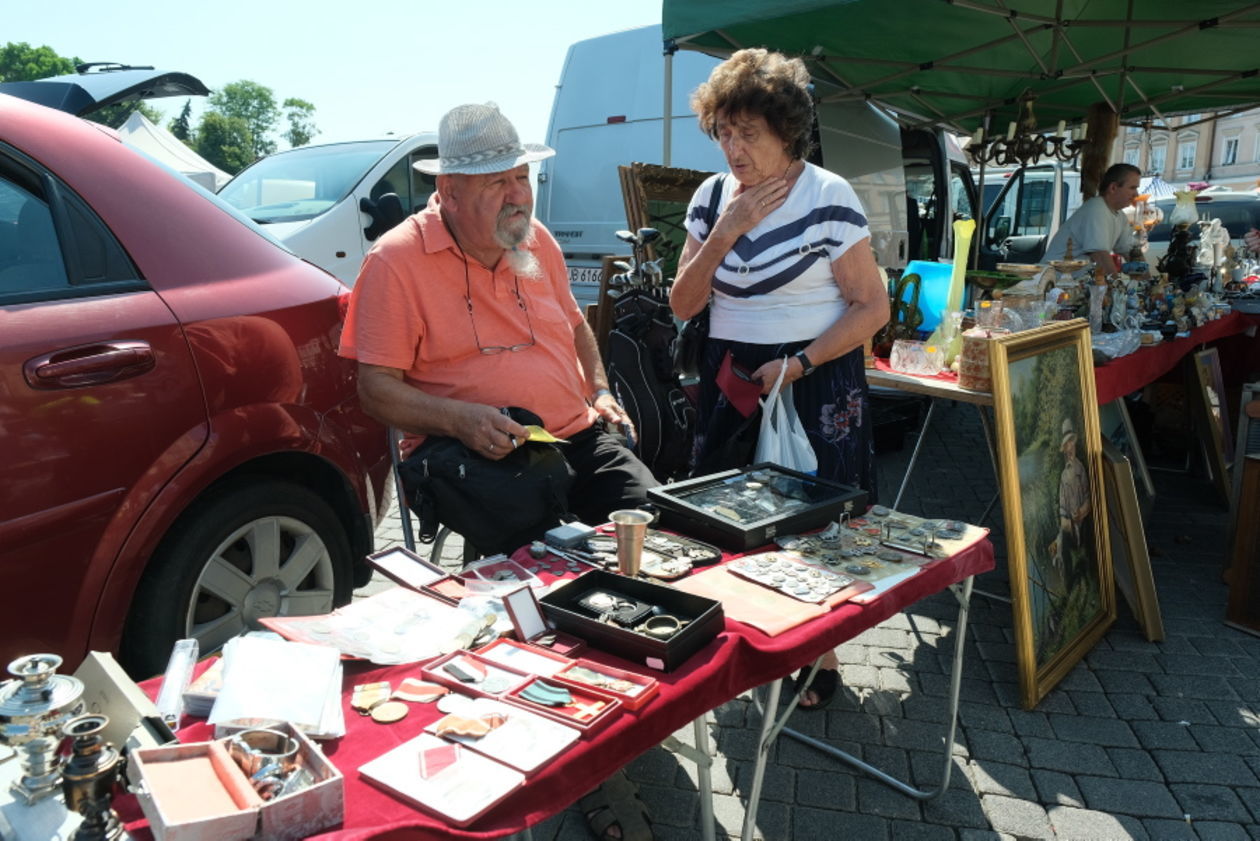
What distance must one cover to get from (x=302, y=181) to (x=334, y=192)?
43cm

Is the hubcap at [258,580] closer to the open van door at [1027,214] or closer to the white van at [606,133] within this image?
the white van at [606,133]

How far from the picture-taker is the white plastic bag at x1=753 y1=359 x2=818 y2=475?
8.01 ft

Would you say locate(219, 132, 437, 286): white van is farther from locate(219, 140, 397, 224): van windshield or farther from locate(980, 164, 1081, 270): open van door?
locate(980, 164, 1081, 270): open van door

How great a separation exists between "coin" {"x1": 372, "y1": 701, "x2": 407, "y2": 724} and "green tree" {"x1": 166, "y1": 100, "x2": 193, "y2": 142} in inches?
2141

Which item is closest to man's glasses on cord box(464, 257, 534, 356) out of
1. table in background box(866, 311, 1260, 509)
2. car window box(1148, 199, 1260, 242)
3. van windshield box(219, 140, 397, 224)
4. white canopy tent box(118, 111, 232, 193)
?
table in background box(866, 311, 1260, 509)

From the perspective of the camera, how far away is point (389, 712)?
119cm

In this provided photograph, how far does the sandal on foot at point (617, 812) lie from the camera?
2043 millimetres

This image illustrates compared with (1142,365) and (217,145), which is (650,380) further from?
(217,145)

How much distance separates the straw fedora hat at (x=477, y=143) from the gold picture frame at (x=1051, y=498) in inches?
60.6

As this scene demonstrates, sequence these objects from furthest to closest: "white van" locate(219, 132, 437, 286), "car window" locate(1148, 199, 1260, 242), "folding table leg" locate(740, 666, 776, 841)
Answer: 1. "car window" locate(1148, 199, 1260, 242)
2. "white van" locate(219, 132, 437, 286)
3. "folding table leg" locate(740, 666, 776, 841)

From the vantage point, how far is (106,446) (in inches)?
74.6

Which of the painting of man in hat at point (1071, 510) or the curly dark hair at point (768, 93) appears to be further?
the painting of man in hat at point (1071, 510)

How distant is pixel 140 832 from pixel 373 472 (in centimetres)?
177

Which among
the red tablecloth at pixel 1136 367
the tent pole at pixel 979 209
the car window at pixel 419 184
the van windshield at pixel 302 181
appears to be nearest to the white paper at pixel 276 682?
the red tablecloth at pixel 1136 367
